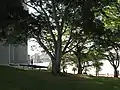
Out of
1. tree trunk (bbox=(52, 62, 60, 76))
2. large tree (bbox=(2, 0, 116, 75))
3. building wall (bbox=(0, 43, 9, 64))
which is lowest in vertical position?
tree trunk (bbox=(52, 62, 60, 76))

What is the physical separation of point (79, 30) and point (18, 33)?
4.33m

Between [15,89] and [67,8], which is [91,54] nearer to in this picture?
[67,8]

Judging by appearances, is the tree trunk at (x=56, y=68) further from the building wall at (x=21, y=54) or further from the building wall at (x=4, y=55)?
the building wall at (x=21, y=54)

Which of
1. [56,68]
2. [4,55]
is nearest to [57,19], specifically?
[56,68]

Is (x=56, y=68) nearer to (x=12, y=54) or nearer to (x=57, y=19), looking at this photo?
(x=57, y=19)

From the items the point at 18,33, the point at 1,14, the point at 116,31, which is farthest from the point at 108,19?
the point at 1,14

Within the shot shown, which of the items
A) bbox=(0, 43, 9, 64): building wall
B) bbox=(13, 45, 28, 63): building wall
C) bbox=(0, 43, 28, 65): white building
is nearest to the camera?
bbox=(0, 43, 9, 64): building wall

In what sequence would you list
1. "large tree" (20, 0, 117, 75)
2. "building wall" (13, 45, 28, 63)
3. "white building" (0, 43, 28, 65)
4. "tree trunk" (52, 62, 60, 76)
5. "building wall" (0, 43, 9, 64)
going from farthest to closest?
"building wall" (13, 45, 28, 63) < "white building" (0, 43, 28, 65) < "building wall" (0, 43, 9, 64) < "tree trunk" (52, 62, 60, 76) < "large tree" (20, 0, 117, 75)

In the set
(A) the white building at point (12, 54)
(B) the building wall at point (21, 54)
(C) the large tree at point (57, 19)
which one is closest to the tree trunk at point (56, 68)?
(C) the large tree at point (57, 19)

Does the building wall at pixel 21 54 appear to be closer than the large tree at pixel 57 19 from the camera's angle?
No

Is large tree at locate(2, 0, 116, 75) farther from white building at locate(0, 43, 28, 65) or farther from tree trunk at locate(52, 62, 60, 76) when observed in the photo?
white building at locate(0, 43, 28, 65)

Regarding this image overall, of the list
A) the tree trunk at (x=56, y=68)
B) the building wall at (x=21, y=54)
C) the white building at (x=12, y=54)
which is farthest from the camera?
the building wall at (x=21, y=54)

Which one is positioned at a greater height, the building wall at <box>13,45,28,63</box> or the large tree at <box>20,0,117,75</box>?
the large tree at <box>20,0,117,75</box>

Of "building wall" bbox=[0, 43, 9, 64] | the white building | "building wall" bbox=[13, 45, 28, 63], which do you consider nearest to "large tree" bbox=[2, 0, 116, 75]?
the white building
